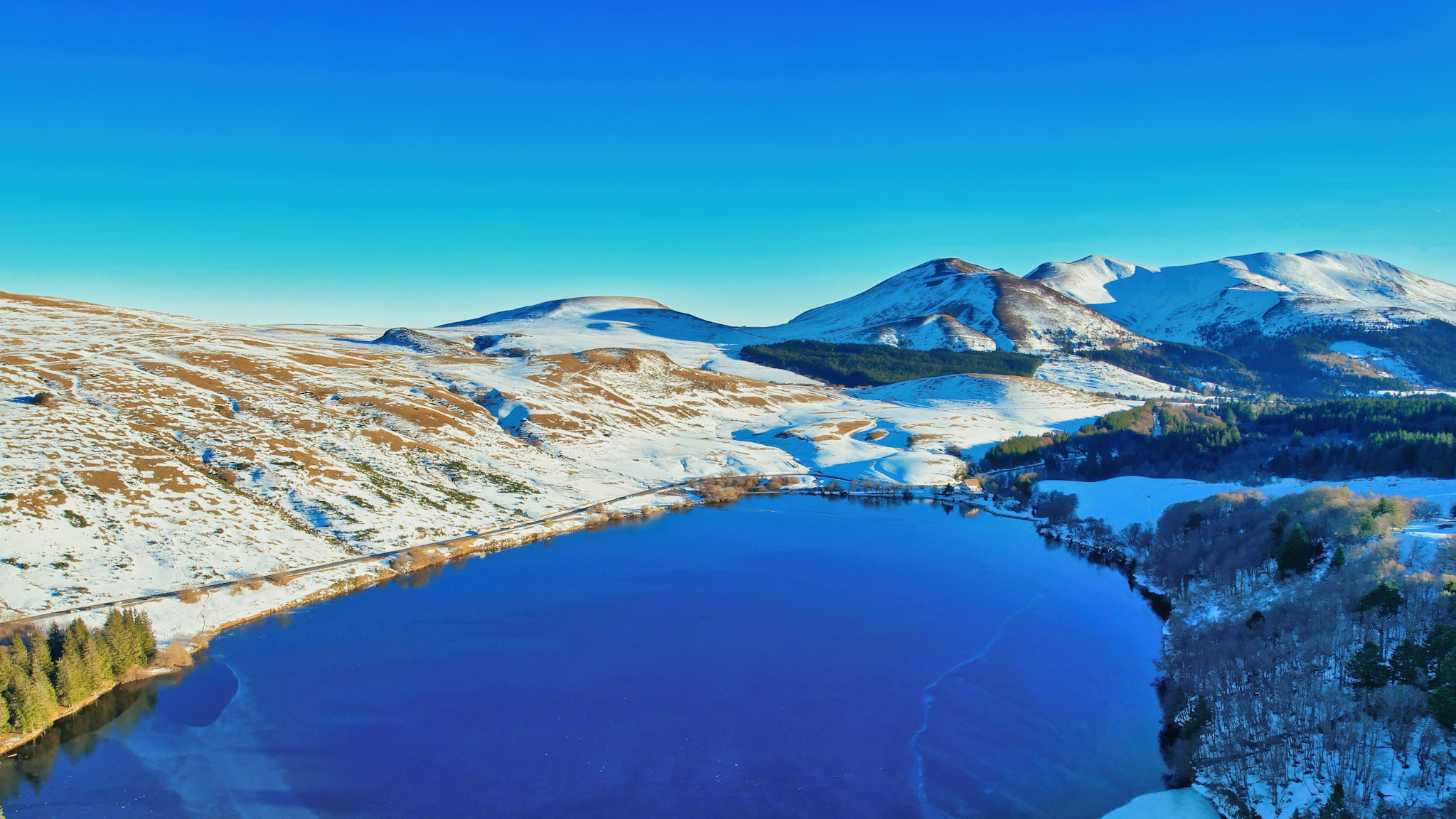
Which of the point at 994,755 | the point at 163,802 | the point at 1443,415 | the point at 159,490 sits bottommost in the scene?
the point at 163,802

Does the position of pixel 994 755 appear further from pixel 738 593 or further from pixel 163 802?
pixel 163 802

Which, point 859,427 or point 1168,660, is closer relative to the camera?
point 1168,660

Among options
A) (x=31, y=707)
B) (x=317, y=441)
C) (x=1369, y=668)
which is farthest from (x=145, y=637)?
(x=1369, y=668)

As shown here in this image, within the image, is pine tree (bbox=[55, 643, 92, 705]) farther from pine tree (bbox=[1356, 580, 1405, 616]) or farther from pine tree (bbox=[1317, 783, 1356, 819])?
pine tree (bbox=[1356, 580, 1405, 616])

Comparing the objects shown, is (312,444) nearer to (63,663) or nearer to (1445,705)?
(63,663)

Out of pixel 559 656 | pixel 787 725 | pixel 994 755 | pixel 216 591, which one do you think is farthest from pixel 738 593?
pixel 216 591

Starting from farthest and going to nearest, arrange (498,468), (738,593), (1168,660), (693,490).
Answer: (693,490)
(498,468)
(738,593)
(1168,660)

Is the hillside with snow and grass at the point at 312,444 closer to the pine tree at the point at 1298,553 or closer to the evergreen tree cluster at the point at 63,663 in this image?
the evergreen tree cluster at the point at 63,663
